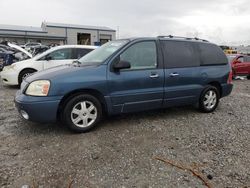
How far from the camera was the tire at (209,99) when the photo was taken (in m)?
5.87

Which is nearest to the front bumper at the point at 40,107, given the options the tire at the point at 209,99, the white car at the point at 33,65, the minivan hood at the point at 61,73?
the minivan hood at the point at 61,73

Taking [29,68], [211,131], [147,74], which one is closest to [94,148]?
[147,74]

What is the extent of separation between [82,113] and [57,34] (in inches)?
2259

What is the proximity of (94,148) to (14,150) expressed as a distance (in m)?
1.19

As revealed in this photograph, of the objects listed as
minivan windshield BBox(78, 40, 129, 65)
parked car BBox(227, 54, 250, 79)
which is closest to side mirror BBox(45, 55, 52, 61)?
minivan windshield BBox(78, 40, 129, 65)

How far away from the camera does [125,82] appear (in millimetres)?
4660

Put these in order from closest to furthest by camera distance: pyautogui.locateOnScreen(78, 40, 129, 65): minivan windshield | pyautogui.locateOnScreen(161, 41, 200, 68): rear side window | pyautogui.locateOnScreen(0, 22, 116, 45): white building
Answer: pyautogui.locateOnScreen(78, 40, 129, 65): minivan windshield, pyautogui.locateOnScreen(161, 41, 200, 68): rear side window, pyautogui.locateOnScreen(0, 22, 116, 45): white building

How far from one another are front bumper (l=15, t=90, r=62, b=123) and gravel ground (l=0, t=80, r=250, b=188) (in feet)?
1.23

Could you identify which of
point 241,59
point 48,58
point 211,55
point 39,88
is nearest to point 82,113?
point 39,88

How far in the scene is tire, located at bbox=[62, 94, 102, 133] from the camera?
14.1ft

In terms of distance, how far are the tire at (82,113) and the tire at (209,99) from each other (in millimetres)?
2602

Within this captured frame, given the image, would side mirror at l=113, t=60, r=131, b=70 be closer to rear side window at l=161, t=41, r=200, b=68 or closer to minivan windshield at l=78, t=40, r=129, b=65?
minivan windshield at l=78, t=40, r=129, b=65

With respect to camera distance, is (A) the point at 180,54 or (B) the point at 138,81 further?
(A) the point at 180,54

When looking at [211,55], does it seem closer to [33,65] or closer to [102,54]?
[102,54]
